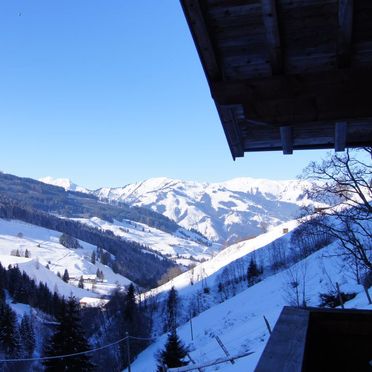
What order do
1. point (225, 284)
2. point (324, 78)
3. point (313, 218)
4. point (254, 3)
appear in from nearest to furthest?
point (254, 3), point (324, 78), point (313, 218), point (225, 284)

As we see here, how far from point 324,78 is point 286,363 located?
194cm

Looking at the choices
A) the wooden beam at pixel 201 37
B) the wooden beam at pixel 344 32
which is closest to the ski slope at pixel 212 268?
the wooden beam at pixel 201 37

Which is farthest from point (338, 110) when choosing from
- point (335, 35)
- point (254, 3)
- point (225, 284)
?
point (225, 284)

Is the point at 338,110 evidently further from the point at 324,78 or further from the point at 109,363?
the point at 109,363

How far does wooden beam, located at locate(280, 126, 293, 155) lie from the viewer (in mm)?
4105

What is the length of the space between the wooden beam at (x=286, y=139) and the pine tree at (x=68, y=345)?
3210 centimetres

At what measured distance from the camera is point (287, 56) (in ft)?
9.14

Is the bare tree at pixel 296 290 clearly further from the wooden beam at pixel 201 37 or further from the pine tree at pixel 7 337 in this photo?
the pine tree at pixel 7 337

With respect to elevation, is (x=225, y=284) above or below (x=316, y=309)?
below

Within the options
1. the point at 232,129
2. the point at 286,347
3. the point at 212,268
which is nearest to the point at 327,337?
the point at 286,347

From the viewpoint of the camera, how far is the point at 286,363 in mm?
2059

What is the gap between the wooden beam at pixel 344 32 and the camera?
2266mm

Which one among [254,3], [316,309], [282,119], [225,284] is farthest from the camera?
[225,284]

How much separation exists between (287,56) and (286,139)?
1.62 m
